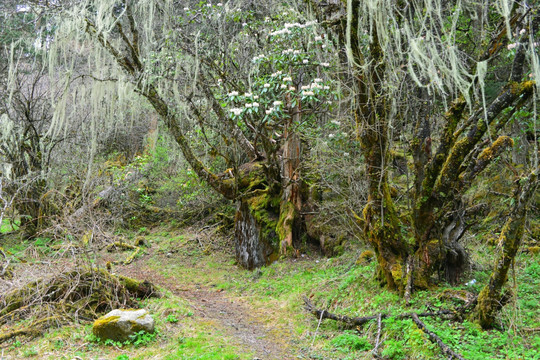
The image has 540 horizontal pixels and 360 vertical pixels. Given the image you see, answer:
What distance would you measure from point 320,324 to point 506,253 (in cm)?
231

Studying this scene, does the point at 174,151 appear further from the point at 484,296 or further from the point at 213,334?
the point at 484,296

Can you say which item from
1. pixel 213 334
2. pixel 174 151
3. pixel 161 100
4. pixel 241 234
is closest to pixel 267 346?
pixel 213 334

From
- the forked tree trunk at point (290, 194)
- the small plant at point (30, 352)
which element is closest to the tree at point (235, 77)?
the forked tree trunk at point (290, 194)

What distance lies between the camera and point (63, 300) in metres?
5.04

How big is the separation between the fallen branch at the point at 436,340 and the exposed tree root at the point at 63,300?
3.57 m

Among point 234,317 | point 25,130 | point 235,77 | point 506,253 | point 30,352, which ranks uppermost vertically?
point 235,77

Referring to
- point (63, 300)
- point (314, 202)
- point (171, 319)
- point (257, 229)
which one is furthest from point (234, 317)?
point (314, 202)

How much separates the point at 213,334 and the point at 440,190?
3.12 metres

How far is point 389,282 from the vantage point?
506 centimetres

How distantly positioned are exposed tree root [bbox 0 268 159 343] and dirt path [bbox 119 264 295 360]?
A: 3.85ft

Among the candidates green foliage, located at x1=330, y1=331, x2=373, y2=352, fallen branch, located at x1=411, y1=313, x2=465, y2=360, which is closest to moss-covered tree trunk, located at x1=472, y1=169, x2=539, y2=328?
fallen branch, located at x1=411, y1=313, x2=465, y2=360

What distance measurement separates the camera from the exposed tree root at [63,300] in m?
4.84

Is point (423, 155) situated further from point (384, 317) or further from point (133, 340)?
point (133, 340)

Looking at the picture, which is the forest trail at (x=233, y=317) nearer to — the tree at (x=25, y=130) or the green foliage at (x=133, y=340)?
the green foliage at (x=133, y=340)
